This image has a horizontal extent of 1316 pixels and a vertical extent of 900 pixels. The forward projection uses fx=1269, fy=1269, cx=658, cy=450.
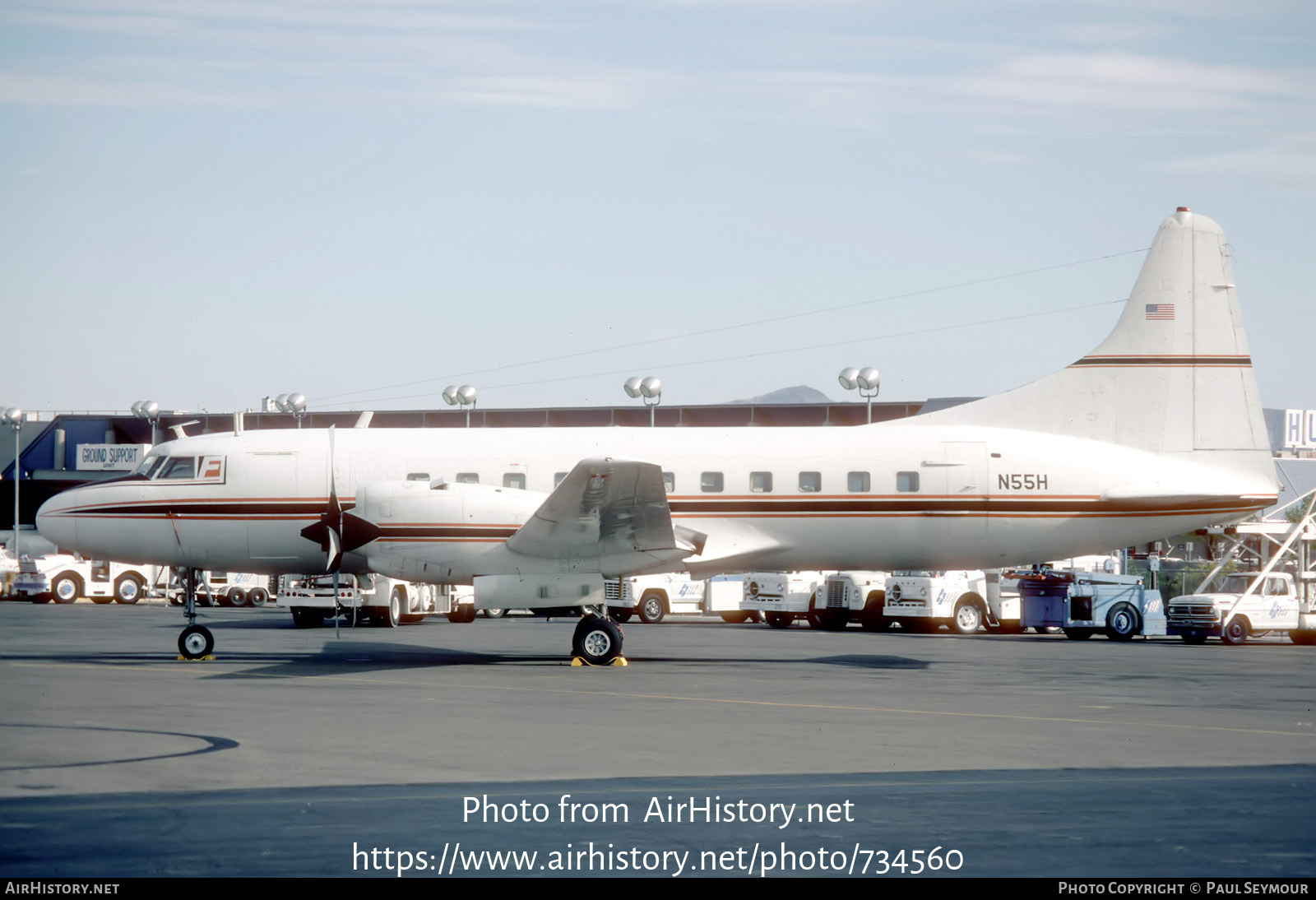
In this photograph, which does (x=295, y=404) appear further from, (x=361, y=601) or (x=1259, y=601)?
(x=1259, y=601)

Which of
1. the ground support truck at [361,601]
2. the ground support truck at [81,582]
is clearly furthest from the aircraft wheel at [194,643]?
the ground support truck at [81,582]

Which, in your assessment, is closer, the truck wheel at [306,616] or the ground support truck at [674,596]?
the truck wheel at [306,616]

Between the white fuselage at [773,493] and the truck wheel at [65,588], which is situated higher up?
the white fuselage at [773,493]

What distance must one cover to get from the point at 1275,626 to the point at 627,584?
17380mm

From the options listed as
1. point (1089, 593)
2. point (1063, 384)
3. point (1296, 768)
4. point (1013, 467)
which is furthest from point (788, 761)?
point (1089, 593)

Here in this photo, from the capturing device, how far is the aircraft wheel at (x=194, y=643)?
2102 centimetres

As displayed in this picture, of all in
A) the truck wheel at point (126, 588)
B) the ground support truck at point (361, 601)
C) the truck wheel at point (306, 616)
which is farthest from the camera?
the truck wheel at point (126, 588)

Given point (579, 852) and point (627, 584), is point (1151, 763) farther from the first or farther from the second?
point (627, 584)

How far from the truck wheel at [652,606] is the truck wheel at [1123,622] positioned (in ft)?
42.9

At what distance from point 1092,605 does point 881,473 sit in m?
12.9

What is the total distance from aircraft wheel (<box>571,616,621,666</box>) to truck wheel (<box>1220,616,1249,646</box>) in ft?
54.3

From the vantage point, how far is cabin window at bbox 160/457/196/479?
22719 millimetres

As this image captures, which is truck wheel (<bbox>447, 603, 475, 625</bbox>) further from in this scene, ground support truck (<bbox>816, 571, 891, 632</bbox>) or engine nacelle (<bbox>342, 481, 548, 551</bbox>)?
engine nacelle (<bbox>342, 481, 548, 551</bbox>)

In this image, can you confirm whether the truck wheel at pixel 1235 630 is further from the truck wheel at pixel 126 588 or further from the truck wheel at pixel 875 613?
the truck wheel at pixel 126 588
